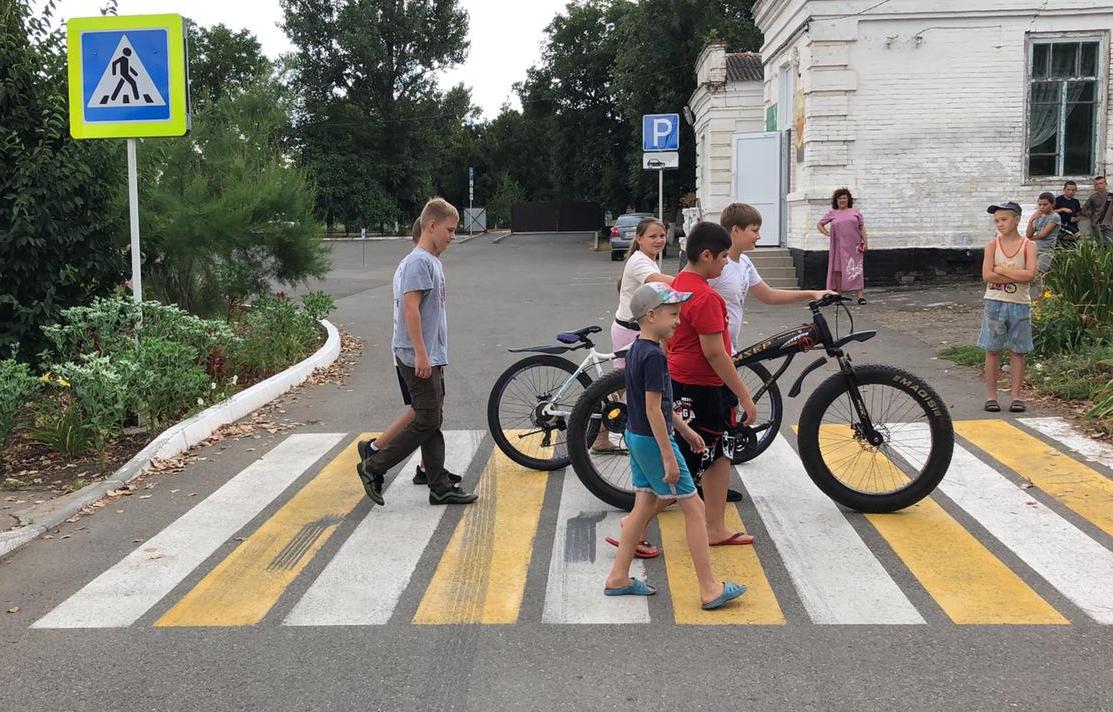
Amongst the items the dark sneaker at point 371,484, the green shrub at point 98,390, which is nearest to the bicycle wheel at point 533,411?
the dark sneaker at point 371,484

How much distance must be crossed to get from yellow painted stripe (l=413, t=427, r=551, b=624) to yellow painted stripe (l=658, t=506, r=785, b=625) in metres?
0.75

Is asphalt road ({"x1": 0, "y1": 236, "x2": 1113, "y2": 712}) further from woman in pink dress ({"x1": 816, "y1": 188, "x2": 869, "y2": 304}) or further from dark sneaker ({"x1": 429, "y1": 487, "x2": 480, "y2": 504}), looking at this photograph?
woman in pink dress ({"x1": 816, "y1": 188, "x2": 869, "y2": 304})

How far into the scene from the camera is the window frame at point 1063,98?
17953 mm

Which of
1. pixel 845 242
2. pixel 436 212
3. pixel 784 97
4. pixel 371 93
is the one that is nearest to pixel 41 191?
pixel 436 212

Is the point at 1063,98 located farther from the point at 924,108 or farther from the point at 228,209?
the point at 228,209

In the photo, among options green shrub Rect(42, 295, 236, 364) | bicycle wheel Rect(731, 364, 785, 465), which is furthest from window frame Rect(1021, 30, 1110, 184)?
green shrub Rect(42, 295, 236, 364)

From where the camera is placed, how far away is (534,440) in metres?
7.12

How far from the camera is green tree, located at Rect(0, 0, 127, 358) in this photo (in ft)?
29.6

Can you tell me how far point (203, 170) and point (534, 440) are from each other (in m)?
7.26

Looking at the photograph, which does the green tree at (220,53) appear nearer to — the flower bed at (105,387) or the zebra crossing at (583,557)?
the flower bed at (105,387)

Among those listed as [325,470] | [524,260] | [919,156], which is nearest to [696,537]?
[325,470]

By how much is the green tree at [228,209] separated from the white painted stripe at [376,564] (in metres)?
5.75

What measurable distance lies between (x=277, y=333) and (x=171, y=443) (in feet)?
13.5

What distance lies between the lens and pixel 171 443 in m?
7.57
